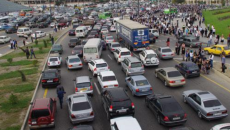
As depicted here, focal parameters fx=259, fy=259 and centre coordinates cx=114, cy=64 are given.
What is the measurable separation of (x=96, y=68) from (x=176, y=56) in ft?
39.1

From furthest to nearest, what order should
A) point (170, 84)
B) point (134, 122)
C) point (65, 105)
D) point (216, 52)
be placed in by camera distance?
point (216, 52) → point (170, 84) → point (65, 105) → point (134, 122)

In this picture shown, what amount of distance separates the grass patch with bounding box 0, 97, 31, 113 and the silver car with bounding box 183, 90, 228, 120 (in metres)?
11.6

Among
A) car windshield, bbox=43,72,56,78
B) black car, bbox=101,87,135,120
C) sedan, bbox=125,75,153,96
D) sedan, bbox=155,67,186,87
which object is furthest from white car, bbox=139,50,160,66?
black car, bbox=101,87,135,120

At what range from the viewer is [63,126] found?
1535 cm

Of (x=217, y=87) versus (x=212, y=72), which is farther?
(x=212, y=72)

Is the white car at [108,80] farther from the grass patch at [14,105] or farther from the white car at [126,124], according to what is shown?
the white car at [126,124]

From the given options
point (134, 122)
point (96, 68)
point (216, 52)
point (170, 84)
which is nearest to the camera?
point (134, 122)

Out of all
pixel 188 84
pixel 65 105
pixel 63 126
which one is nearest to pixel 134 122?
pixel 63 126

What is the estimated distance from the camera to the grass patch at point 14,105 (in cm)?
1781

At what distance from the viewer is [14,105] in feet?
60.5

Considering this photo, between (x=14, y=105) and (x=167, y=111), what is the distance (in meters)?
10.8

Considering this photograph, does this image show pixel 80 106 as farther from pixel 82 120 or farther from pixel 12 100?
pixel 12 100

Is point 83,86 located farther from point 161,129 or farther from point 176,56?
point 176,56

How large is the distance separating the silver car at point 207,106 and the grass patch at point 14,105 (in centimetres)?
1162
